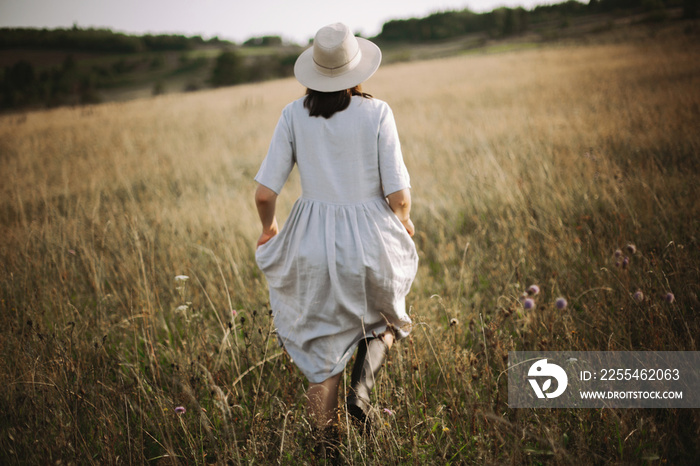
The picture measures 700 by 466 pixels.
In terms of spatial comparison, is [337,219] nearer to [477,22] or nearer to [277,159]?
[277,159]

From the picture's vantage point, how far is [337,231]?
5.65 feet

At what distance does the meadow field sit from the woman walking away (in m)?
0.22

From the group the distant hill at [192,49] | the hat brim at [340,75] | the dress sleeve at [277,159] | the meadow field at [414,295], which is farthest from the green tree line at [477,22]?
the dress sleeve at [277,159]

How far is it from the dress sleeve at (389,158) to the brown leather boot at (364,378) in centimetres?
79

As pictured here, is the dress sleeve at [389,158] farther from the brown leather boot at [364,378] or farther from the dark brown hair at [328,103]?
the brown leather boot at [364,378]

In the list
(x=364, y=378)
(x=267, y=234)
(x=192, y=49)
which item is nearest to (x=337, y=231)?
(x=267, y=234)

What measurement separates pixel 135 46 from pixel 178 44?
47.7 ft

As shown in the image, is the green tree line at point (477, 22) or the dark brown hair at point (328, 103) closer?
the dark brown hair at point (328, 103)

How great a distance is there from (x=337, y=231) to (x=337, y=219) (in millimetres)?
60

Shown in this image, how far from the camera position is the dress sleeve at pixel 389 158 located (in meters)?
1.68

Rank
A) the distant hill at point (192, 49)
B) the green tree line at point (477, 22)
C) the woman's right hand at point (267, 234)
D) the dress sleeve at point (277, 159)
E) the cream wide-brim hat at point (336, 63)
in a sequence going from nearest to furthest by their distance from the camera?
the cream wide-brim hat at point (336, 63)
the dress sleeve at point (277, 159)
the woman's right hand at point (267, 234)
the distant hill at point (192, 49)
the green tree line at point (477, 22)

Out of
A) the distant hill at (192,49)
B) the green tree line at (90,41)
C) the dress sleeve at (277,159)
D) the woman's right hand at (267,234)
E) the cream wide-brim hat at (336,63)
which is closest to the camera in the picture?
the cream wide-brim hat at (336,63)

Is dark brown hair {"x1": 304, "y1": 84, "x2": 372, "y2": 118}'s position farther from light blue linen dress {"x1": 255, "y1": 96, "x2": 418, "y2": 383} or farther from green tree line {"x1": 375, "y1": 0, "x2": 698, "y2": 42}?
green tree line {"x1": 375, "y1": 0, "x2": 698, "y2": 42}

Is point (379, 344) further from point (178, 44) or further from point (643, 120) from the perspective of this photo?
point (178, 44)
